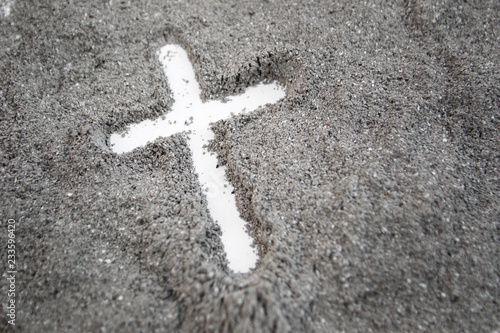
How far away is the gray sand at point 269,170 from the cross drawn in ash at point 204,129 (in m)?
0.06

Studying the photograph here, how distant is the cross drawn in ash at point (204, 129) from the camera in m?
1.69

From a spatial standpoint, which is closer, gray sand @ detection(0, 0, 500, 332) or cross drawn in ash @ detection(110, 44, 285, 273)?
gray sand @ detection(0, 0, 500, 332)

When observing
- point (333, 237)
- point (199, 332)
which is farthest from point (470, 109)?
point (199, 332)

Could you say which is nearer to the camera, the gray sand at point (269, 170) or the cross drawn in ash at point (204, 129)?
the gray sand at point (269, 170)

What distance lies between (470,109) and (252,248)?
4.28 ft

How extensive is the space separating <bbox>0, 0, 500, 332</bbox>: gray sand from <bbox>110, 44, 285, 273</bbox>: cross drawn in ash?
0.19ft

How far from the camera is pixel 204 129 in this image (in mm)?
2031

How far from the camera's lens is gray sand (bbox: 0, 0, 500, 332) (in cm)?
143

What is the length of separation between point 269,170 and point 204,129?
19.1 inches

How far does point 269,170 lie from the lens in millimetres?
1754

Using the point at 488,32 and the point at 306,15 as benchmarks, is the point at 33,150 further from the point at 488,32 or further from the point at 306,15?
the point at 488,32

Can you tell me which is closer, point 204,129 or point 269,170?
point 269,170

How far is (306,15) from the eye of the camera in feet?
7.52

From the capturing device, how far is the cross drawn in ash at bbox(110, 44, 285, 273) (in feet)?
5.55
